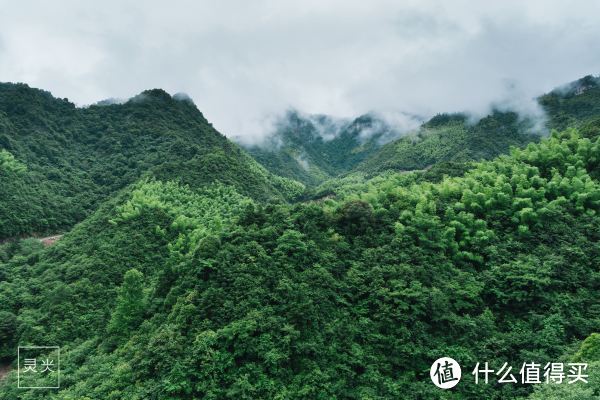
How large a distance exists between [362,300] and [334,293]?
116 cm

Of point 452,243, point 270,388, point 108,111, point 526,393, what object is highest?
point 108,111

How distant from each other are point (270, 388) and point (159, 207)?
21572mm

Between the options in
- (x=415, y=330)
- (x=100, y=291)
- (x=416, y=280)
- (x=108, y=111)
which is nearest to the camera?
(x=415, y=330)

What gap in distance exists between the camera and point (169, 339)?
1486cm

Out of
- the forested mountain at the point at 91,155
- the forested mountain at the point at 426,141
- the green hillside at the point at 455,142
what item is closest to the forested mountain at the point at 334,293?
the forested mountain at the point at 91,155

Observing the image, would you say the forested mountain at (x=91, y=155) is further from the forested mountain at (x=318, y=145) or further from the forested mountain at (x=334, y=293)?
the forested mountain at (x=318, y=145)

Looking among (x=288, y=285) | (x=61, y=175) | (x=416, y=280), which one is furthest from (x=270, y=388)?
(x=61, y=175)

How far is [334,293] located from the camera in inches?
663

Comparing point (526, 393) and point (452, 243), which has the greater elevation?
point (452, 243)

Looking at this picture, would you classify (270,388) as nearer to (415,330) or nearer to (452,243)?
(415,330)

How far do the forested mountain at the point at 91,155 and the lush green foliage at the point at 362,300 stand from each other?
17.9m

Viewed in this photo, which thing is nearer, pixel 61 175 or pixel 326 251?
pixel 326 251

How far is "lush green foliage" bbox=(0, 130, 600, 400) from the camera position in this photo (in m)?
14.4

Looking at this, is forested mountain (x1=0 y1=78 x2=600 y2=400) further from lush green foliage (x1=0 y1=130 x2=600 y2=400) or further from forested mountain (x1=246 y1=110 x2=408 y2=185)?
forested mountain (x1=246 y1=110 x2=408 y2=185)
